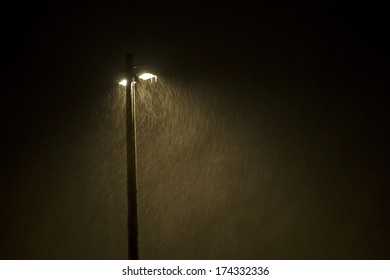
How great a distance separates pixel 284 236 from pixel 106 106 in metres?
5.90

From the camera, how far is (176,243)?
33.1 ft

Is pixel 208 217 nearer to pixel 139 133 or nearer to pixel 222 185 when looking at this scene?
pixel 222 185

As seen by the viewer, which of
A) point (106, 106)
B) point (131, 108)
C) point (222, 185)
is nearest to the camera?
point (131, 108)

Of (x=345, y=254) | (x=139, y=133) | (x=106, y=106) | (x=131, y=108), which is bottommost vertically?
(x=345, y=254)

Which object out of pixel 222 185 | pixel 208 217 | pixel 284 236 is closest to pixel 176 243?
pixel 208 217

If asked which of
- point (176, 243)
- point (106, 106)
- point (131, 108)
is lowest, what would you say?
point (176, 243)

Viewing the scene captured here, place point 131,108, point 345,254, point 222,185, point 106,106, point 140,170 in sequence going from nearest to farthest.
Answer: point 131,108 < point 345,254 < point 222,185 < point 140,170 < point 106,106

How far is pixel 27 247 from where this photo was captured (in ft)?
39.0

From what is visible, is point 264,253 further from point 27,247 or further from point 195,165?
point 27,247

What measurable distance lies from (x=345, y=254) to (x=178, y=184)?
422 cm

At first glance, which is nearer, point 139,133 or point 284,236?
point 284,236

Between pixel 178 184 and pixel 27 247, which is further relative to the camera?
pixel 27 247

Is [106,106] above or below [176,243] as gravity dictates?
above

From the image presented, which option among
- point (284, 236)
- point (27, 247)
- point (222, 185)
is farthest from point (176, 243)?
point (27, 247)
